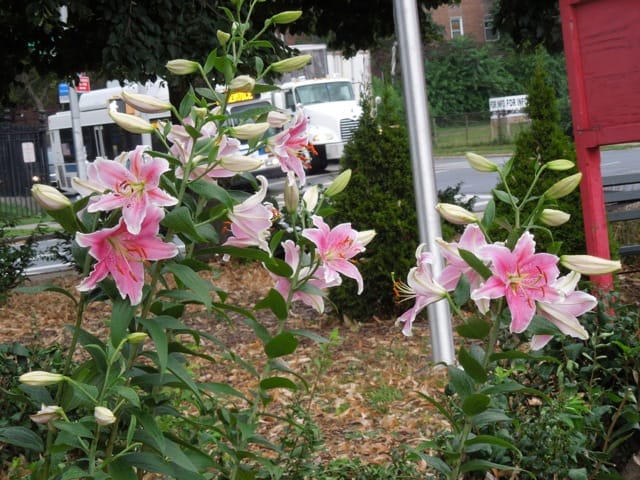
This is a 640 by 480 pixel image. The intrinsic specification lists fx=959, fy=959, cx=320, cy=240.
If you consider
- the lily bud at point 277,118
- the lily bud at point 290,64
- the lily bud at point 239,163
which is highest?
the lily bud at point 290,64

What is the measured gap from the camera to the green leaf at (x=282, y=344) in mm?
2000

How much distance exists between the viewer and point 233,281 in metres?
8.91

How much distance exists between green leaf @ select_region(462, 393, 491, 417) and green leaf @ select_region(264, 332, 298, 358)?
384 millimetres

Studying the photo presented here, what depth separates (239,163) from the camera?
5.91 ft

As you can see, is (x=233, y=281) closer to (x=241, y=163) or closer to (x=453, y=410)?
(x=453, y=410)

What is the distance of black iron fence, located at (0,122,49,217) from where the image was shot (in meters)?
26.9

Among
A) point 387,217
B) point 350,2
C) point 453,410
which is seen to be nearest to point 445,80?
point 350,2

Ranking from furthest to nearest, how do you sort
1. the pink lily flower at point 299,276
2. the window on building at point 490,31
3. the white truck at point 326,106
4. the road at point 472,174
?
the white truck at point 326,106 < the road at point 472,174 < the window on building at point 490,31 < the pink lily flower at point 299,276

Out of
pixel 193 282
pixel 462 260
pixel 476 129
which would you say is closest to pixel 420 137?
pixel 462 260

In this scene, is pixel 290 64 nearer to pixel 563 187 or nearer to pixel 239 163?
pixel 239 163

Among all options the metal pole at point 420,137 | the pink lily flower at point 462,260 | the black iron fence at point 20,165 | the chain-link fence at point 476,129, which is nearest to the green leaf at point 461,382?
the pink lily flower at point 462,260

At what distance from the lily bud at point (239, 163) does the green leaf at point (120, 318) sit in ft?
1.03

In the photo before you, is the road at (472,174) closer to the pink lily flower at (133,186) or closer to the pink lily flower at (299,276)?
the pink lily flower at (299,276)

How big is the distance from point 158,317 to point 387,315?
4693 millimetres
